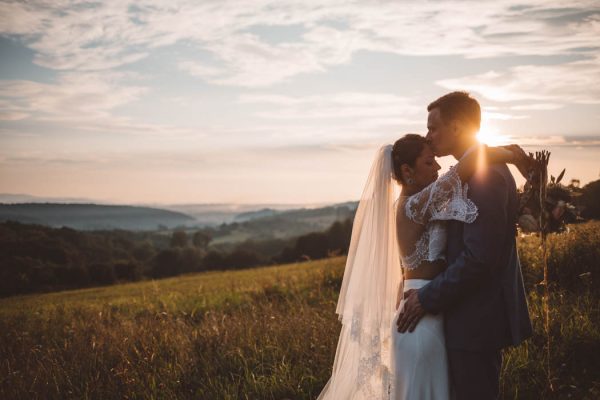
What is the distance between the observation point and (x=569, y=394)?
489cm

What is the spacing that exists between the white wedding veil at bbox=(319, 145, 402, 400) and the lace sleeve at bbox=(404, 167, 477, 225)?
2.33 ft

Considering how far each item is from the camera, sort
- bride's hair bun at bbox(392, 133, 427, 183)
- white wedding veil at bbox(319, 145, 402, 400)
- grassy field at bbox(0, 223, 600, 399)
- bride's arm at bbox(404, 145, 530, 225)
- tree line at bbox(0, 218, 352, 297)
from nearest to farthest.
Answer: bride's arm at bbox(404, 145, 530, 225), bride's hair bun at bbox(392, 133, 427, 183), white wedding veil at bbox(319, 145, 402, 400), grassy field at bbox(0, 223, 600, 399), tree line at bbox(0, 218, 352, 297)

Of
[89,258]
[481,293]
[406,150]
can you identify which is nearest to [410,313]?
[481,293]

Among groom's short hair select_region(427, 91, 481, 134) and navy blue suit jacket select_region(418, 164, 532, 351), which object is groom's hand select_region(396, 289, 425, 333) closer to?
navy blue suit jacket select_region(418, 164, 532, 351)

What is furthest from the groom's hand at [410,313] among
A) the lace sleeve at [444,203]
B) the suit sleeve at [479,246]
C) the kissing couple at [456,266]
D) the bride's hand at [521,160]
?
the bride's hand at [521,160]

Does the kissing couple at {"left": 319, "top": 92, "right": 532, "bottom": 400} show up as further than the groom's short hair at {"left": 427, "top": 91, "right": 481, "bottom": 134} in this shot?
No

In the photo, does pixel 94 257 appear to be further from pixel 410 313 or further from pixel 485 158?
pixel 485 158

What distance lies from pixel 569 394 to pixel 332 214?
171 m

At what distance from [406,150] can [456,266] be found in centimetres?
123

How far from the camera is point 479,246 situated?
309 cm

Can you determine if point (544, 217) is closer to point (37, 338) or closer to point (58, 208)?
point (37, 338)

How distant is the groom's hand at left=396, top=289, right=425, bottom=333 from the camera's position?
132 inches

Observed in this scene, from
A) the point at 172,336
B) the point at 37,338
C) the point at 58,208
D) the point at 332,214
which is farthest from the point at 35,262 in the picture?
the point at 332,214

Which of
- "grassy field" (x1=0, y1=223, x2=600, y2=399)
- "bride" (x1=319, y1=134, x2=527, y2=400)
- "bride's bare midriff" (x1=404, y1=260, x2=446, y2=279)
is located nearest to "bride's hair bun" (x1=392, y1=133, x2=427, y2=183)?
"bride" (x1=319, y1=134, x2=527, y2=400)
